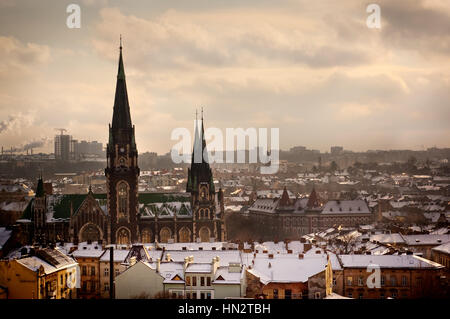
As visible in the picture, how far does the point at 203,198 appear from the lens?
40906 mm

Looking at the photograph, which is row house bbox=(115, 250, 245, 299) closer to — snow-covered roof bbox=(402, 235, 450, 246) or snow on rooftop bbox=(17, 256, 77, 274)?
snow on rooftop bbox=(17, 256, 77, 274)

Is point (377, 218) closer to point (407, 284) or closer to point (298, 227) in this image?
point (298, 227)

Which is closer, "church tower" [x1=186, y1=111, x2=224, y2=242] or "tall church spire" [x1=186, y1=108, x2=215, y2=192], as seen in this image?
"church tower" [x1=186, y1=111, x2=224, y2=242]

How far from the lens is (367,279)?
1019 inches

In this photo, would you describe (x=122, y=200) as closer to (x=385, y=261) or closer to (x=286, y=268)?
(x=286, y=268)

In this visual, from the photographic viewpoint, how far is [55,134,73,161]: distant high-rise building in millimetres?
36375

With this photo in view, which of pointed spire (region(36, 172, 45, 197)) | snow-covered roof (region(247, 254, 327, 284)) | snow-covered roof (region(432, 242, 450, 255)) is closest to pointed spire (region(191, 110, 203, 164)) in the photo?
pointed spire (region(36, 172, 45, 197))

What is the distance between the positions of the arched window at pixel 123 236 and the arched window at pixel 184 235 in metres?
3.02

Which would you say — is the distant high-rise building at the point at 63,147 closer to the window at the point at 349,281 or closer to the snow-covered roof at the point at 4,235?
the snow-covered roof at the point at 4,235

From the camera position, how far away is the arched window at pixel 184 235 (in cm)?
3962

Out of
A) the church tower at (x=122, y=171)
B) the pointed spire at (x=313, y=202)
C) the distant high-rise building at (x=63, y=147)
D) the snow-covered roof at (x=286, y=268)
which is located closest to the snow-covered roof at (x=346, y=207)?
the pointed spire at (x=313, y=202)

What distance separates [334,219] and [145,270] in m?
34.8

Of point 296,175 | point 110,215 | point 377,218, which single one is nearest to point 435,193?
point 377,218

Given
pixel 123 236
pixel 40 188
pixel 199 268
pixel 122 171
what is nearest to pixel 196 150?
pixel 122 171
